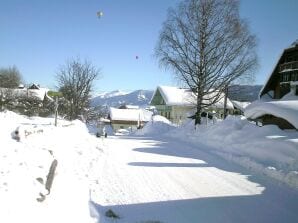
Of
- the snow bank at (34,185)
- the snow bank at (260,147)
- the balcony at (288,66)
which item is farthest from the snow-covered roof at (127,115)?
the snow bank at (34,185)

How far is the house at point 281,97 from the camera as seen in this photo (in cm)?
1965

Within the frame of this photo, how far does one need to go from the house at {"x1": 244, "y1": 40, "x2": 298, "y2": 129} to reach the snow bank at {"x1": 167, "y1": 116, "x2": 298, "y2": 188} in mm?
1777

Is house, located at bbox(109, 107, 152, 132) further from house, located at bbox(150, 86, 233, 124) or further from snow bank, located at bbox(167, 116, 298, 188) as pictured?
snow bank, located at bbox(167, 116, 298, 188)

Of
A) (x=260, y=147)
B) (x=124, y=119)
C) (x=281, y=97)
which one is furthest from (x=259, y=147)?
(x=124, y=119)

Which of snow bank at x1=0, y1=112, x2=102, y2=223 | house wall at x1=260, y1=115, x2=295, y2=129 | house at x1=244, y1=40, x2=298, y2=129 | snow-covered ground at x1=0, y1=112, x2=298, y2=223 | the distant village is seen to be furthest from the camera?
house wall at x1=260, y1=115, x2=295, y2=129

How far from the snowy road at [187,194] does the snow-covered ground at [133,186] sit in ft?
0.07

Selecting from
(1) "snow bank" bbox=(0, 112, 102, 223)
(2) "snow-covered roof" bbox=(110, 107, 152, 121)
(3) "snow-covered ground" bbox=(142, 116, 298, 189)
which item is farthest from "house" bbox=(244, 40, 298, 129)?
(2) "snow-covered roof" bbox=(110, 107, 152, 121)

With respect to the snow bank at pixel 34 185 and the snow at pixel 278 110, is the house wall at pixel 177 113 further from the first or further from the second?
the snow bank at pixel 34 185

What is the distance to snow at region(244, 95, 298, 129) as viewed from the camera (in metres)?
18.6

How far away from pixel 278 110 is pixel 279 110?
11 cm

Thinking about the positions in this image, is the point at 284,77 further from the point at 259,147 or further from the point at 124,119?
the point at 124,119

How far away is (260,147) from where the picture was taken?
1480 cm

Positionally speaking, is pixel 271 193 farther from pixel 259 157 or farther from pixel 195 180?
pixel 259 157

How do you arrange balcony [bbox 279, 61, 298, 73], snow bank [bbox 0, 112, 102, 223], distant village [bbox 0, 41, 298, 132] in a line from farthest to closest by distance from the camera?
balcony [bbox 279, 61, 298, 73]
distant village [bbox 0, 41, 298, 132]
snow bank [bbox 0, 112, 102, 223]
